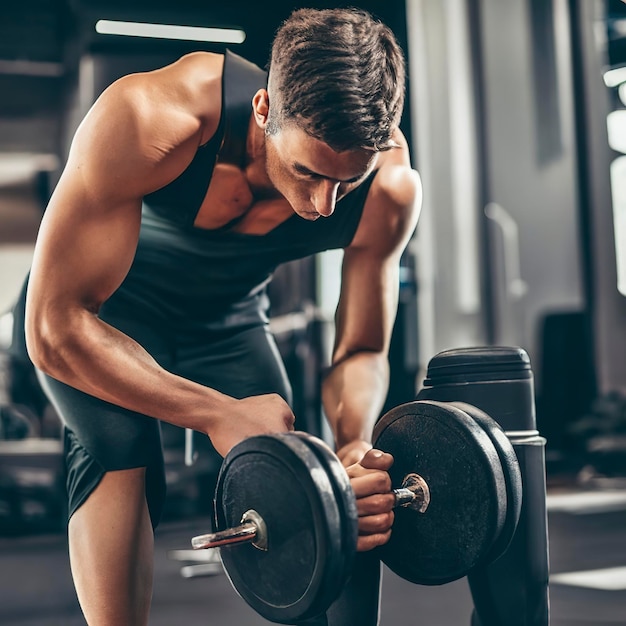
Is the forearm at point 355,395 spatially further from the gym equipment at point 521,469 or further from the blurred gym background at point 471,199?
the blurred gym background at point 471,199

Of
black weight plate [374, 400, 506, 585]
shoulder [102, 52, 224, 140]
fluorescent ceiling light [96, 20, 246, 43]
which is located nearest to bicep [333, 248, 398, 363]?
black weight plate [374, 400, 506, 585]

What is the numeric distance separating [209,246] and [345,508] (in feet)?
1.75

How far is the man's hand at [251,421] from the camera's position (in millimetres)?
1137

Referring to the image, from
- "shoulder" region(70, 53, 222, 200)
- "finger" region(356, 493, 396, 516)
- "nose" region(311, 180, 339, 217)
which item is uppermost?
"shoulder" region(70, 53, 222, 200)

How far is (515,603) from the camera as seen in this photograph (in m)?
1.33

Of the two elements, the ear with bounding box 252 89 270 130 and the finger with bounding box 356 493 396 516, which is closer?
the finger with bounding box 356 493 396 516

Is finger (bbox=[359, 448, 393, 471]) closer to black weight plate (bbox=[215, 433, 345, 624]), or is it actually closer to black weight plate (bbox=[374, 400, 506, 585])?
black weight plate (bbox=[374, 400, 506, 585])

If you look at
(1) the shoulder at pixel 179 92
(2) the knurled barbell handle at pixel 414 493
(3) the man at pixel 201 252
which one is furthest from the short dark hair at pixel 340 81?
(2) the knurled barbell handle at pixel 414 493

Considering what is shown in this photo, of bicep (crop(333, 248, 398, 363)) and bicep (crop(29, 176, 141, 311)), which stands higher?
bicep (crop(29, 176, 141, 311))

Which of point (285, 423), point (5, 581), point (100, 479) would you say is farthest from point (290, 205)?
point (5, 581)

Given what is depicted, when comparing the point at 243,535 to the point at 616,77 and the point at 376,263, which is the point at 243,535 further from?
the point at 616,77

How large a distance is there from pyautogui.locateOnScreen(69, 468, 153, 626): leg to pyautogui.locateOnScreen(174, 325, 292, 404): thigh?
21cm

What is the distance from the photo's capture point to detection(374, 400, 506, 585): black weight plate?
1147 mm

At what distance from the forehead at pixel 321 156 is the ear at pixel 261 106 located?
58 millimetres
